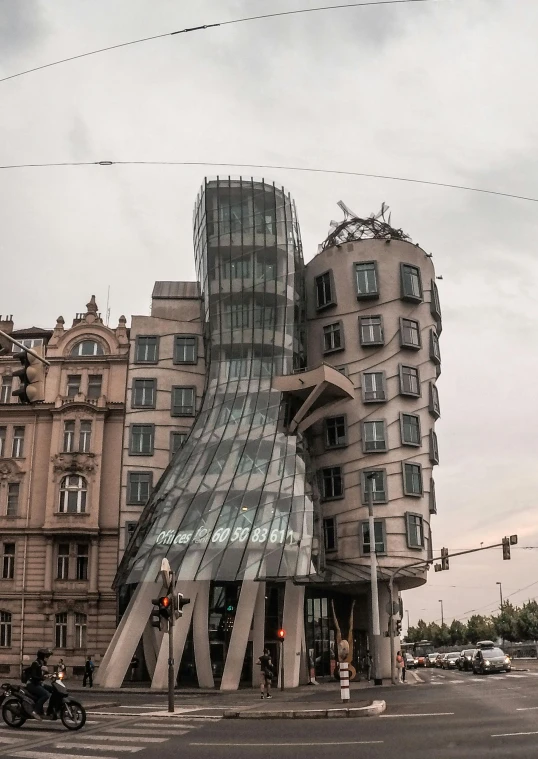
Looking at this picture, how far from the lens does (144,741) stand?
52.8ft

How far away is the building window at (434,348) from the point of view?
174 feet

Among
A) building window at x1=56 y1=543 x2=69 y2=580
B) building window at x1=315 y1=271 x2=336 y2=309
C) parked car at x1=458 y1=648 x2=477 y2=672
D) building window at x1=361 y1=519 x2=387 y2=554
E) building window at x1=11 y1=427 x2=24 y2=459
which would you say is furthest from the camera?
parked car at x1=458 y1=648 x2=477 y2=672

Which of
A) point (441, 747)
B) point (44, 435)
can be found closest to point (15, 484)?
point (44, 435)

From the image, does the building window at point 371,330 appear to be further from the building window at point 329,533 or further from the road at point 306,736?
the road at point 306,736

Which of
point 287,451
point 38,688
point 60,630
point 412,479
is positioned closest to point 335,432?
point 287,451

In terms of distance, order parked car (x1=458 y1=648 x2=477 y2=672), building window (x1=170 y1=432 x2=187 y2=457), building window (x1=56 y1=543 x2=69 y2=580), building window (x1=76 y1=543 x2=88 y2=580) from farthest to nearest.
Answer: parked car (x1=458 y1=648 x2=477 y2=672)
building window (x1=170 y1=432 x2=187 y2=457)
building window (x1=76 y1=543 x2=88 y2=580)
building window (x1=56 y1=543 x2=69 y2=580)

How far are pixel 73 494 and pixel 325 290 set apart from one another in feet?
70.1

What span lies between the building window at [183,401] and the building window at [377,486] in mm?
12556

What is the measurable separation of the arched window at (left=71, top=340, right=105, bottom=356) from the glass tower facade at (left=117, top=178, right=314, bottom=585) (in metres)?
7.87

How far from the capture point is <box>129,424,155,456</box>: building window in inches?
2068

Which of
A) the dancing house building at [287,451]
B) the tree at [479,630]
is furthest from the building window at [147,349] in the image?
the tree at [479,630]

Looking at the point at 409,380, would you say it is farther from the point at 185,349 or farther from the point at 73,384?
the point at 73,384

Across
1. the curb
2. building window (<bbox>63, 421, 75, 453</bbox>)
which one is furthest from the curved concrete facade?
the curb

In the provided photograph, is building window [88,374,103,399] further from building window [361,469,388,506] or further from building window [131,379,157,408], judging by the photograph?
building window [361,469,388,506]
